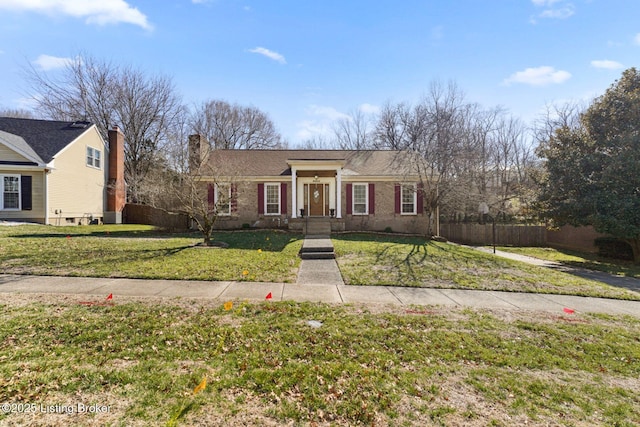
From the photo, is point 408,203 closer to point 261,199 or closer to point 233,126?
point 261,199

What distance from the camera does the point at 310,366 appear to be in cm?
338

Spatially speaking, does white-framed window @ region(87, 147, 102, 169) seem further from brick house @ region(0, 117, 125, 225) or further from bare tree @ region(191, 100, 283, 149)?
bare tree @ region(191, 100, 283, 149)

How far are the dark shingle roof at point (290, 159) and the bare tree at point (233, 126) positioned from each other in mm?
16009

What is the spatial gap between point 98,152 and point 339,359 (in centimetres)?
2504

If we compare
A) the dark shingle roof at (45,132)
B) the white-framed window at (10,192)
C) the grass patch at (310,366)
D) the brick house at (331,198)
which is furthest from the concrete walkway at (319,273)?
the dark shingle roof at (45,132)

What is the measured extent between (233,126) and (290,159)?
2265 cm

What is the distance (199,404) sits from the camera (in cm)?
268

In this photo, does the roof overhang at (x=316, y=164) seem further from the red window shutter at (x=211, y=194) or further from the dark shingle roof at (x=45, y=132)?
the dark shingle roof at (x=45, y=132)

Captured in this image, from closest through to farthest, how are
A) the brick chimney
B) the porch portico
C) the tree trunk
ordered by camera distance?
the tree trunk < the porch portico < the brick chimney

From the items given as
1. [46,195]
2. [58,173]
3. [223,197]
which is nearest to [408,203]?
[223,197]

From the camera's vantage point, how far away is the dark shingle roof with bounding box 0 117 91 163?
18.1 m

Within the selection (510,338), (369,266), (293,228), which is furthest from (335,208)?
(510,338)

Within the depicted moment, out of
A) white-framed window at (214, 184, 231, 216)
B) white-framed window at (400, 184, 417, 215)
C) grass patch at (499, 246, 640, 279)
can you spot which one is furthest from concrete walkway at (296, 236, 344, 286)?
grass patch at (499, 246, 640, 279)

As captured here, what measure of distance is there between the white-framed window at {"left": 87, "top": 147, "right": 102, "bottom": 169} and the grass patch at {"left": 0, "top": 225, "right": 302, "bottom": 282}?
979 centimetres
